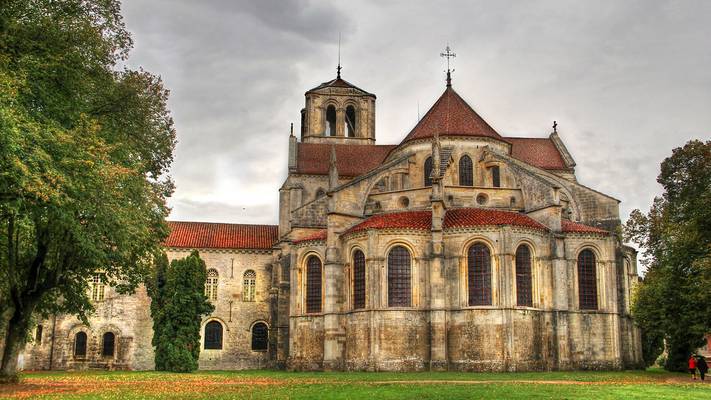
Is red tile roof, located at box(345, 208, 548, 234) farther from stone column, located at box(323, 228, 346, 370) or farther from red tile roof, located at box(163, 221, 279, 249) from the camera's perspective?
red tile roof, located at box(163, 221, 279, 249)

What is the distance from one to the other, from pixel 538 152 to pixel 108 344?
107 ft

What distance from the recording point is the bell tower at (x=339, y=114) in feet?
194

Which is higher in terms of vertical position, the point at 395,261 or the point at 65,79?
the point at 65,79

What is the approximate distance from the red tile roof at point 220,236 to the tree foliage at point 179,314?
6671 millimetres

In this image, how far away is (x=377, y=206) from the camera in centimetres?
4259

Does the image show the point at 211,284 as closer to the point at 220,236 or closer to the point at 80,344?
the point at 220,236

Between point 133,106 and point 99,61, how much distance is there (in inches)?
87.3

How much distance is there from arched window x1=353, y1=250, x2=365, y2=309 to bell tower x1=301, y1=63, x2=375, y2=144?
824 inches

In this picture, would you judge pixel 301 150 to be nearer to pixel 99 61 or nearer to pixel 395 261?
pixel 395 261

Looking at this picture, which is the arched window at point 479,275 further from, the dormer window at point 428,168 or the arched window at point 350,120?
the arched window at point 350,120

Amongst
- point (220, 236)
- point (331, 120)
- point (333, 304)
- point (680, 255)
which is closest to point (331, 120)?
point (331, 120)

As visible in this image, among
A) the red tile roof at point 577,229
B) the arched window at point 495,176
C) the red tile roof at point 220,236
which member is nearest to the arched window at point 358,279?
the arched window at point 495,176

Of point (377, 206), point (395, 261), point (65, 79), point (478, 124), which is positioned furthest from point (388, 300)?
point (65, 79)

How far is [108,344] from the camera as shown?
4838 cm
